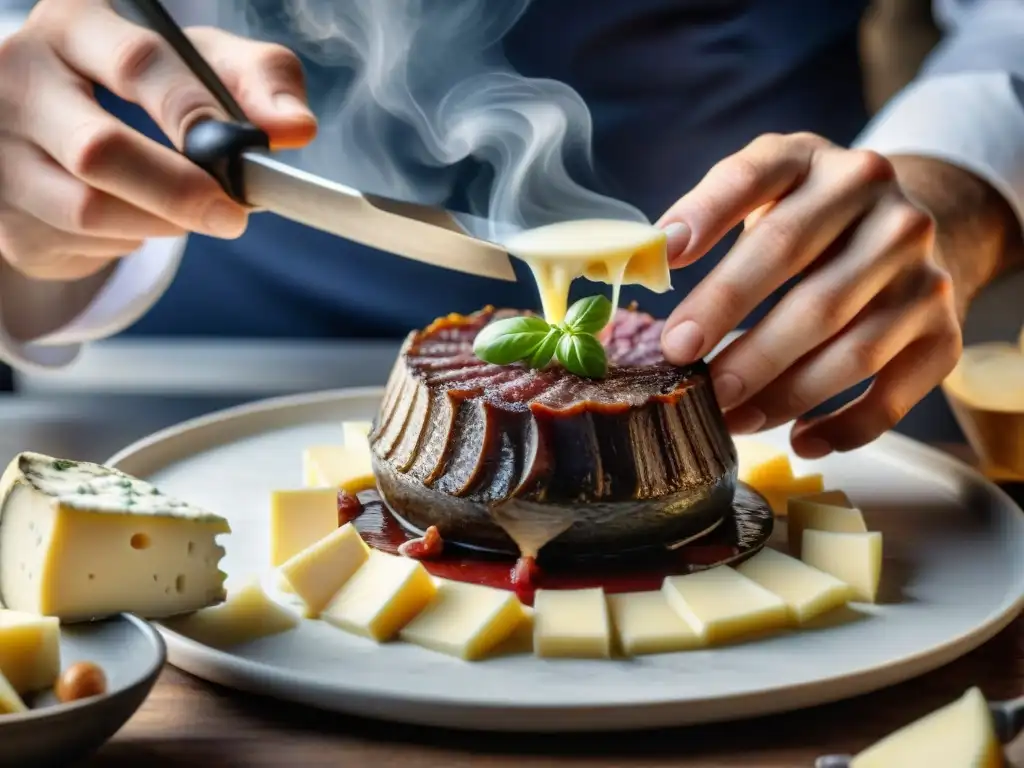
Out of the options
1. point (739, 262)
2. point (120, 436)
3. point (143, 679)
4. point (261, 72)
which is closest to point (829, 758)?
point (143, 679)

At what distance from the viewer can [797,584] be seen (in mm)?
2033

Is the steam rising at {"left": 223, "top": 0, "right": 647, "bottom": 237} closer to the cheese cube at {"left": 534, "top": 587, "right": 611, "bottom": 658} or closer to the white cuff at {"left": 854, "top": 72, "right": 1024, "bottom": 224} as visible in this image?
the white cuff at {"left": 854, "top": 72, "right": 1024, "bottom": 224}

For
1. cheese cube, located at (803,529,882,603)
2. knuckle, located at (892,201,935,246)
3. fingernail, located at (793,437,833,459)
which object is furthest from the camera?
fingernail, located at (793,437,833,459)

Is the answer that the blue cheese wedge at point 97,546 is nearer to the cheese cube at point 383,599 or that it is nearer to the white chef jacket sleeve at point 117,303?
the cheese cube at point 383,599

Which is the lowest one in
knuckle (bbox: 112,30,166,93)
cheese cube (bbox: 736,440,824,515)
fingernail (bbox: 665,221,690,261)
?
cheese cube (bbox: 736,440,824,515)

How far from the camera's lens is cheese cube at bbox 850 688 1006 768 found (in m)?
1.46

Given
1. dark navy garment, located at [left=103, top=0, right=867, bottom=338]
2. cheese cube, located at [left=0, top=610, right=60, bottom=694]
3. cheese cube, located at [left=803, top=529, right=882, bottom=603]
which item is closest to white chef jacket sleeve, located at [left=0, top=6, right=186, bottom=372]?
dark navy garment, located at [left=103, top=0, right=867, bottom=338]

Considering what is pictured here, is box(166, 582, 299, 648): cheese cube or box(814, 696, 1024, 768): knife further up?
box(166, 582, 299, 648): cheese cube

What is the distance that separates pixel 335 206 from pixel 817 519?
1080 mm

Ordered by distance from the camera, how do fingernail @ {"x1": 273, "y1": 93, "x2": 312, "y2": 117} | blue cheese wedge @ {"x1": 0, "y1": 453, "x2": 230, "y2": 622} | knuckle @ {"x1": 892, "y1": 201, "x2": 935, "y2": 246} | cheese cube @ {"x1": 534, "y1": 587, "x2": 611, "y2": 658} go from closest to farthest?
blue cheese wedge @ {"x1": 0, "y1": 453, "x2": 230, "y2": 622}, cheese cube @ {"x1": 534, "y1": 587, "x2": 611, "y2": 658}, knuckle @ {"x1": 892, "y1": 201, "x2": 935, "y2": 246}, fingernail @ {"x1": 273, "y1": 93, "x2": 312, "y2": 117}

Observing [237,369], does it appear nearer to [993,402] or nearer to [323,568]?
[323,568]

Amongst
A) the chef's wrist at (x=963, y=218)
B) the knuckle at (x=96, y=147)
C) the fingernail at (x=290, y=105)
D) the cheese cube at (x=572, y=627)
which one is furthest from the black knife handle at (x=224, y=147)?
the chef's wrist at (x=963, y=218)

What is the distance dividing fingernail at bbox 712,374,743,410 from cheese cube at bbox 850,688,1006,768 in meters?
0.92

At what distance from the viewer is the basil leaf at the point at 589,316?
87.4 inches
